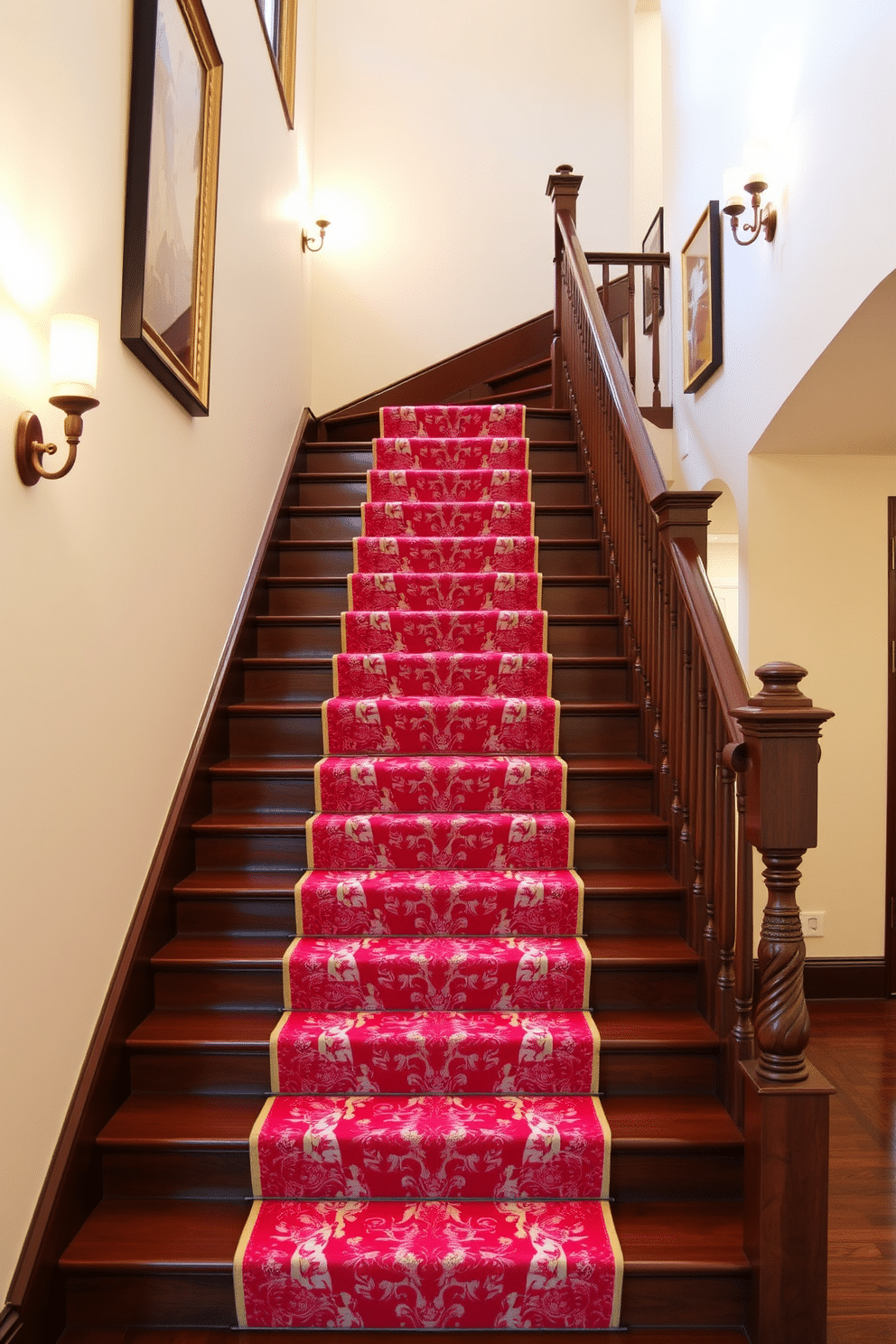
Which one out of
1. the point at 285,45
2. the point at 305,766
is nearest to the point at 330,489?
the point at 305,766

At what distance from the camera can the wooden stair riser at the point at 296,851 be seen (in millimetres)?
2691

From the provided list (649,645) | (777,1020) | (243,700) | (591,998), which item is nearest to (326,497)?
(243,700)

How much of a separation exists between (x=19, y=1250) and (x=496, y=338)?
5.41 m

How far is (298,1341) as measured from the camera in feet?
5.94

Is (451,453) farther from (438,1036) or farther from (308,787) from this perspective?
(438,1036)

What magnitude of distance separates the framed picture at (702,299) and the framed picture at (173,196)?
223 cm

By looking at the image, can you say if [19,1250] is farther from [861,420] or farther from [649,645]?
[861,420]

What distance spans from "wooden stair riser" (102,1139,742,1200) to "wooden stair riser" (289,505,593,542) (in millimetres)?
2525

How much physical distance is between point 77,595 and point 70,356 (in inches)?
20.8

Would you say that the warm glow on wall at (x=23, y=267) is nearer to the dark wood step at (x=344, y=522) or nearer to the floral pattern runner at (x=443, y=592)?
the floral pattern runner at (x=443, y=592)

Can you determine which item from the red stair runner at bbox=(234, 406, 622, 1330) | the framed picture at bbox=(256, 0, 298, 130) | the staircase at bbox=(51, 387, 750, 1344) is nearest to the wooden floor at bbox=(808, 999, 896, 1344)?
the staircase at bbox=(51, 387, 750, 1344)

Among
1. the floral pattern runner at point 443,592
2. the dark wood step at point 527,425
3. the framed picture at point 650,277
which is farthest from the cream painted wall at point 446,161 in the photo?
the floral pattern runner at point 443,592

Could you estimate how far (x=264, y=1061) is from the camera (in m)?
2.20

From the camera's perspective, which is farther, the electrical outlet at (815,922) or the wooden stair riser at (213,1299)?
the electrical outlet at (815,922)
